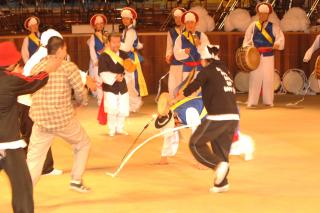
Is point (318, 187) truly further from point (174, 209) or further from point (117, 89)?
point (117, 89)

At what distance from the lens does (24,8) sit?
18672 mm

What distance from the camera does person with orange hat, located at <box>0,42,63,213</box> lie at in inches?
225

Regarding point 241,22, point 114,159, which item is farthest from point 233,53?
point 114,159

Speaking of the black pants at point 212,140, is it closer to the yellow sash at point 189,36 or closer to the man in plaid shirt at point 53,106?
the man in plaid shirt at point 53,106

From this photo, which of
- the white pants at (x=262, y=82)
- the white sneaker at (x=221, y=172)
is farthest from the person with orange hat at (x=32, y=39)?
the white sneaker at (x=221, y=172)

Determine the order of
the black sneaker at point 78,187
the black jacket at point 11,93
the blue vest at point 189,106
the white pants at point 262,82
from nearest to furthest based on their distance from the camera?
the black jacket at point 11,93, the black sneaker at point 78,187, the blue vest at point 189,106, the white pants at point 262,82

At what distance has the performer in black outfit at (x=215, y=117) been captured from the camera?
23.8 feet

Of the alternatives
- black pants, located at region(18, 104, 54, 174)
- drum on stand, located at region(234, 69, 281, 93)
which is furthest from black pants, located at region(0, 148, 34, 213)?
drum on stand, located at region(234, 69, 281, 93)

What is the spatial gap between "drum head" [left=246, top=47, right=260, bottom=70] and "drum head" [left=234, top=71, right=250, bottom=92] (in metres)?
2.51

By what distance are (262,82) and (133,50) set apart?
2.61m

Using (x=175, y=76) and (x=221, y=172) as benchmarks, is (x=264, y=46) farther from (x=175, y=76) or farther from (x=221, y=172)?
(x=221, y=172)

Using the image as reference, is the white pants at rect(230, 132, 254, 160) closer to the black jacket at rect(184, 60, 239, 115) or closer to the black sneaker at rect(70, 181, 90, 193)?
the black jacket at rect(184, 60, 239, 115)

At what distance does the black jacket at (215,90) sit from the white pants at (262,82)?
6.62 meters

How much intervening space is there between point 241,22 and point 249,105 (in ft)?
11.0
